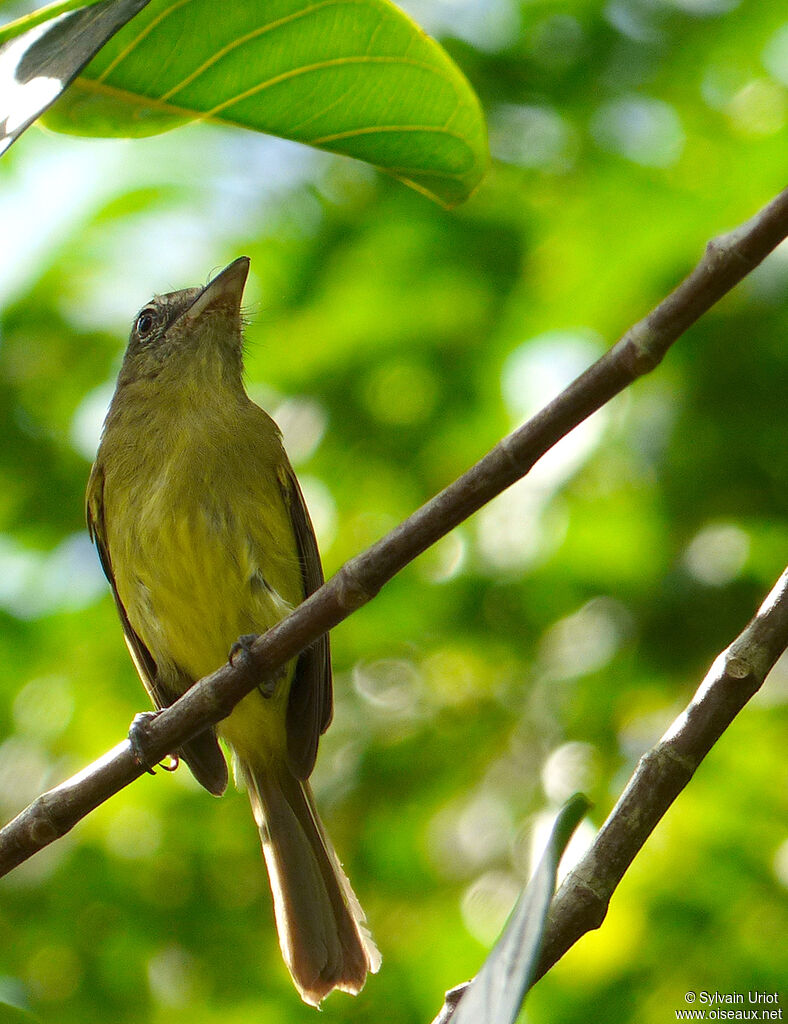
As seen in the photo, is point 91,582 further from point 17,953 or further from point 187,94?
point 187,94

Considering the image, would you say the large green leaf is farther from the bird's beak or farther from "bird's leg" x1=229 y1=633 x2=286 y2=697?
the bird's beak

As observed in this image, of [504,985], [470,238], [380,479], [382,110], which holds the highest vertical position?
[382,110]

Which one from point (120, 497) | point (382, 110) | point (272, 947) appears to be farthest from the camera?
point (272, 947)

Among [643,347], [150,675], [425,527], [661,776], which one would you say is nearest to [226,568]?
[150,675]

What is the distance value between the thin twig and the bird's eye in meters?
2.90

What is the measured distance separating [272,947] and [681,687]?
1556 millimetres

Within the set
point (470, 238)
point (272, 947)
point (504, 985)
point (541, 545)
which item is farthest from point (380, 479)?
point (504, 985)

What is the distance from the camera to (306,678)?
12.8 feet

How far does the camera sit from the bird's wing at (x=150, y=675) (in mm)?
3844

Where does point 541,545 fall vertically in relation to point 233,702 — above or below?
below

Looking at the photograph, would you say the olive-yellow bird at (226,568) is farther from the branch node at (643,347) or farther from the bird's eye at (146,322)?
the branch node at (643,347)

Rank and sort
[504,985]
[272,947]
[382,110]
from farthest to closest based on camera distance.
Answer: [272,947] → [382,110] → [504,985]

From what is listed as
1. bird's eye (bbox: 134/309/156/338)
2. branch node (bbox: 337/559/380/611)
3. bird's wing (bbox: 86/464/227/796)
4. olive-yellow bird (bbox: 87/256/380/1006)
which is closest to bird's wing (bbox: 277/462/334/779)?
olive-yellow bird (bbox: 87/256/380/1006)

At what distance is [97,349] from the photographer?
4.69m
